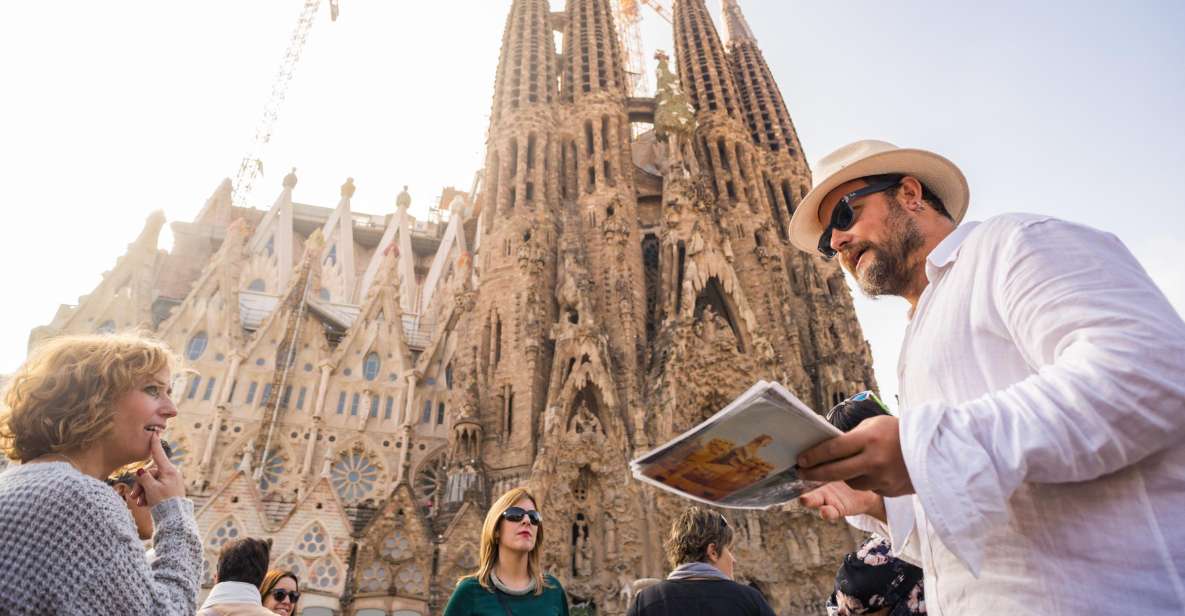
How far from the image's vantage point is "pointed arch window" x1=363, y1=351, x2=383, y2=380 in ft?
74.1

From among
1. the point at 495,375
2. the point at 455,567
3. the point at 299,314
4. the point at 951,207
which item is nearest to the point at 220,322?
the point at 299,314

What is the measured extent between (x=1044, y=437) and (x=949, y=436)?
0.15 m

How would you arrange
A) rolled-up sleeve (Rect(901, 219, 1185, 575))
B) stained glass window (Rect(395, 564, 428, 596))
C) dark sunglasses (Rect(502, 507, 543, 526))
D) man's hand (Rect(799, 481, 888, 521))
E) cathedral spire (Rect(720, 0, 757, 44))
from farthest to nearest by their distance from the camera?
cathedral spire (Rect(720, 0, 757, 44)), stained glass window (Rect(395, 564, 428, 596)), dark sunglasses (Rect(502, 507, 543, 526)), man's hand (Rect(799, 481, 888, 521)), rolled-up sleeve (Rect(901, 219, 1185, 575))

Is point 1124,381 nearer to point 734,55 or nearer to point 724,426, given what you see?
point 724,426

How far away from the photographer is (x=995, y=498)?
1206 millimetres

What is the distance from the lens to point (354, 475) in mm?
20328

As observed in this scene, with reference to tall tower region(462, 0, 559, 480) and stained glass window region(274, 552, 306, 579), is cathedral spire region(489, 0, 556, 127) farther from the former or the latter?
stained glass window region(274, 552, 306, 579)

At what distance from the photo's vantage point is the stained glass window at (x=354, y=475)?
1995 cm

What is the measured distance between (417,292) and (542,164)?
15.6 m

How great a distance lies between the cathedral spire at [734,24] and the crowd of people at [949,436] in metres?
34.2

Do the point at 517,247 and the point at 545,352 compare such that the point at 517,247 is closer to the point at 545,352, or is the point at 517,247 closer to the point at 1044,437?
the point at 545,352

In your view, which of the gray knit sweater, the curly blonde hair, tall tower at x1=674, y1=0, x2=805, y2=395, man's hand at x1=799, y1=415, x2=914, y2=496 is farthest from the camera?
tall tower at x1=674, y1=0, x2=805, y2=395

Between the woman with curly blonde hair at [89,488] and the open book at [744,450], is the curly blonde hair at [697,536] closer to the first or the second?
the open book at [744,450]

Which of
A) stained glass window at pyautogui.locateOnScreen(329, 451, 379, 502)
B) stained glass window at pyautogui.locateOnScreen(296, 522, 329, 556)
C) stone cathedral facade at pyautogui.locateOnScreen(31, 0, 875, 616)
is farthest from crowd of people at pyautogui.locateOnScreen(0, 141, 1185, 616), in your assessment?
stained glass window at pyautogui.locateOnScreen(329, 451, 379, 502)
